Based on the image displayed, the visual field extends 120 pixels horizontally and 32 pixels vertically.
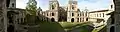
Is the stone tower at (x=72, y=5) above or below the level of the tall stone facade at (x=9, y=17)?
above

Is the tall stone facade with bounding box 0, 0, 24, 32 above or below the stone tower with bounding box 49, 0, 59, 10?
below

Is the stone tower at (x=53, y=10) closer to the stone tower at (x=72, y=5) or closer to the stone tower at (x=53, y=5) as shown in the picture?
the stone tower at (x=53, y=5)

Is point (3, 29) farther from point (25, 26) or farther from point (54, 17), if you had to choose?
point (54, 17)

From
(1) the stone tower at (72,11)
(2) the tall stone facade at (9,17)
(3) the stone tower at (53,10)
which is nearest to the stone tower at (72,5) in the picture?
(1) the stone tower at (72,11)

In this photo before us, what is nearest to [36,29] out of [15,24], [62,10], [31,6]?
[15,24]

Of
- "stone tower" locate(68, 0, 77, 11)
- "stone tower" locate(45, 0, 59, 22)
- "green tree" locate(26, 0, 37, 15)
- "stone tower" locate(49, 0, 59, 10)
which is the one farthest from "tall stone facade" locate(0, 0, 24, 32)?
"stone tower" locate(68, 0, 77, 11)

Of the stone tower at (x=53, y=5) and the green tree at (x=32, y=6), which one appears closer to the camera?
the green tree at (x=32, y=6)

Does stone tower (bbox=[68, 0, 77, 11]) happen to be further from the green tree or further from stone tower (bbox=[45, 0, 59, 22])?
the green tree

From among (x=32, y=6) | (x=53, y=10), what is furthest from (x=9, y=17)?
(x=53, y=10)

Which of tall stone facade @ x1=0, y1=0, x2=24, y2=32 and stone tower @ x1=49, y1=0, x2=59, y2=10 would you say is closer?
tall stone facade @ x1=0, y1=0, x2=24, y2=32

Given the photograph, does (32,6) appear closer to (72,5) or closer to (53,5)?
(53,5)

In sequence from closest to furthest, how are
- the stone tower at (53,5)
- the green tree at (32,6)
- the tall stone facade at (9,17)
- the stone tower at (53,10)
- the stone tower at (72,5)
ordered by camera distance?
1. the tall stone facade at (9,17)
2. the green tree at (32,6)
3. the stone tower at (53,5)
4. the stone tower at (53,10)
5. the stone tower at (72,5)

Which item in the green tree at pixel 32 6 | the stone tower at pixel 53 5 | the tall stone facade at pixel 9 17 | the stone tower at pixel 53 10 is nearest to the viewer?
the tall stone facade at pixel 9 17

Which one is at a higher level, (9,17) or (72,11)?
(72,11)
